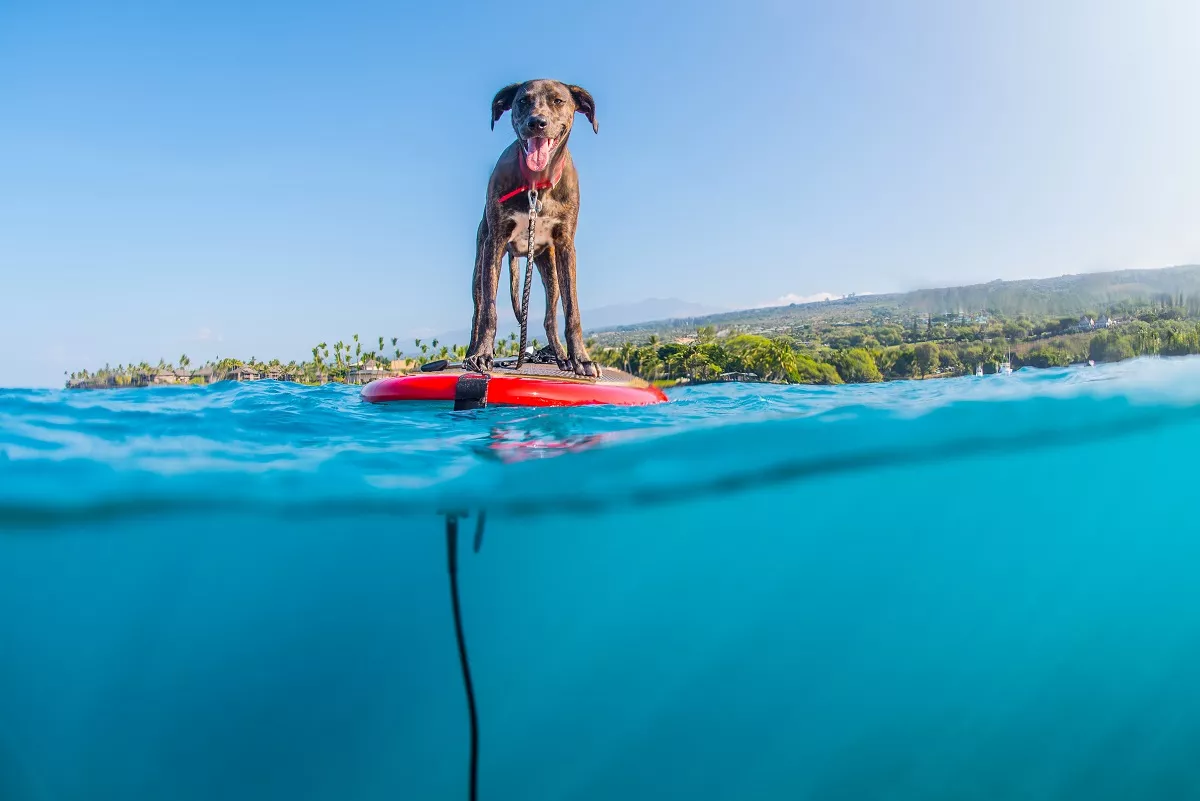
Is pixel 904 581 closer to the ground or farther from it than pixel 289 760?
farther from it

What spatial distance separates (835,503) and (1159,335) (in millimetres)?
5931

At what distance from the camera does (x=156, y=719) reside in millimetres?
3822

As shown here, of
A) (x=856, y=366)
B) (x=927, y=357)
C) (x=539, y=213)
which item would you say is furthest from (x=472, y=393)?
(x=856, y=366)

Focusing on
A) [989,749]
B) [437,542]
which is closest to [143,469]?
[437,542]

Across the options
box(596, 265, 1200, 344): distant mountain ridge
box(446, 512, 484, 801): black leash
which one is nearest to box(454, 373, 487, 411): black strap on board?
box(446, 512, 484, 801): black leash

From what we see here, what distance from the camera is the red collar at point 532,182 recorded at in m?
5.93

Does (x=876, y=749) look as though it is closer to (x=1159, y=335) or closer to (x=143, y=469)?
(x=143, y=469)

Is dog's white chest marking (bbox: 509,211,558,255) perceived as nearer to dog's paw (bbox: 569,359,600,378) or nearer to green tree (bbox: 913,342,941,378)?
dog's paw (bbox: 569,359,600,378)

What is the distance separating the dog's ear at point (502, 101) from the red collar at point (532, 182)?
67 centimetres

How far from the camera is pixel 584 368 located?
6250mm

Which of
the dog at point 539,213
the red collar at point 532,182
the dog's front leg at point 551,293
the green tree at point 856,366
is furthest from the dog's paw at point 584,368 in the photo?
the green tree at point 856,366

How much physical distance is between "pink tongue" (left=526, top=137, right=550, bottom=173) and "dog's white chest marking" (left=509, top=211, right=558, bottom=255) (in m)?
0.50

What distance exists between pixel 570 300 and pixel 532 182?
1248mm

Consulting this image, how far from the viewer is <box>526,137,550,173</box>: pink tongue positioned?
5688 millimetres
